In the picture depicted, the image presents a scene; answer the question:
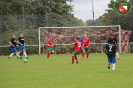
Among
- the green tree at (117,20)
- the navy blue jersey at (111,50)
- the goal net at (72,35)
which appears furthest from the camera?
the green tree at (117,20)

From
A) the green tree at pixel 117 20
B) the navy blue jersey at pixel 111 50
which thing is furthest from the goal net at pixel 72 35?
the navy blue jersey at pixel 111 50

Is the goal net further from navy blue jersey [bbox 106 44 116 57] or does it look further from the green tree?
navy blue jersey [bbox 106 44 116 57]

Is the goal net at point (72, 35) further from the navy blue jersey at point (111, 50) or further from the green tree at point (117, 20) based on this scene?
the navy blue jersey at point (111, 50)

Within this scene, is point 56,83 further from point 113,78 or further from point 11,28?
point 11,28

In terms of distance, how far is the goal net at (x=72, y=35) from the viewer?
4866 centimetres

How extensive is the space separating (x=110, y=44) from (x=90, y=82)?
6118 millimetres

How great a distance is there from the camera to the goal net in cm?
4866

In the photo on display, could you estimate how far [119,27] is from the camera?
48.2 m

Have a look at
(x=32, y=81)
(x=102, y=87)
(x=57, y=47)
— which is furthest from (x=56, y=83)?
(x=57, y=47)

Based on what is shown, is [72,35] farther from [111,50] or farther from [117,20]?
[111,50]

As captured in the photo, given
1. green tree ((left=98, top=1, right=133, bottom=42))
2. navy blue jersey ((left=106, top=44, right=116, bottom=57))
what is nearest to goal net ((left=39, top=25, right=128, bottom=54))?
green tree ((left=98, top=1, right=133, bottom=42))

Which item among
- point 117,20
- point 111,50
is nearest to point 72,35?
point 117,20

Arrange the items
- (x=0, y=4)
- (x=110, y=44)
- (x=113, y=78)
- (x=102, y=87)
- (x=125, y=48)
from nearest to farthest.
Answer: (x=102, y=87) → (x=113, y=78) → (x=110, y=44) → (x=125, y=48) → (x=0, y=4)

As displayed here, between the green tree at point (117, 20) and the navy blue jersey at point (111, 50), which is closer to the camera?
the navy blue jersey at point (111, 50)
